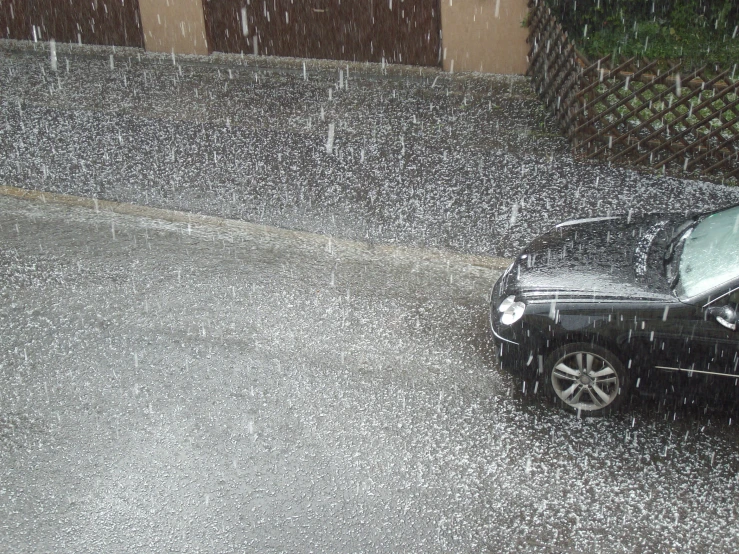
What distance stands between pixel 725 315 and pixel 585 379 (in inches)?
36.4

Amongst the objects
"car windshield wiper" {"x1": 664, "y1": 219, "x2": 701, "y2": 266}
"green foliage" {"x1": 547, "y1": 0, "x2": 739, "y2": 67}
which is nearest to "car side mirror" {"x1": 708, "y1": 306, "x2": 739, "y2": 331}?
"car windshield wiper" {"x1": 664, "y1": 219, "x2": 701, "y2": 266}

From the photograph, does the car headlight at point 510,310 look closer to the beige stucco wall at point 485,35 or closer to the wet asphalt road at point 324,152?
the wet asphalt road at point 324,152

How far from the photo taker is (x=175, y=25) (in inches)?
514

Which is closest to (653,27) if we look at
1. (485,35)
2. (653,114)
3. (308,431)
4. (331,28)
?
(485,35)

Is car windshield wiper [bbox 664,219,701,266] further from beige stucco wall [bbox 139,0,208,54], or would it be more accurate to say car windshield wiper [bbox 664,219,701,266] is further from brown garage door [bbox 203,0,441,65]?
beige stucco wall [bbox 139,0,208,54]

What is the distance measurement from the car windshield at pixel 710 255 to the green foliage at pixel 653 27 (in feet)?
19.4

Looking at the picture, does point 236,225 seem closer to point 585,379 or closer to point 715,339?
point 585,379

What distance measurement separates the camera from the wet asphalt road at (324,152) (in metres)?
7.95

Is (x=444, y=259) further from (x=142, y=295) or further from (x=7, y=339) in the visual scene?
(x=7, y=339)

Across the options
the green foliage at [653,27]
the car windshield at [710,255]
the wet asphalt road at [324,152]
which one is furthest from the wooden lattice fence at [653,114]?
the car windshield at [710,255]

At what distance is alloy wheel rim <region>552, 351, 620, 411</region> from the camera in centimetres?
509

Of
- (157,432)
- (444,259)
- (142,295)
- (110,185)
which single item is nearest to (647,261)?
(444,259)

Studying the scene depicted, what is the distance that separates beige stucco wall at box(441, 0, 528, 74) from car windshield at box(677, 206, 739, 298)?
20.9 feet

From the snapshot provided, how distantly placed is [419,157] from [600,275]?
13.7 feet
